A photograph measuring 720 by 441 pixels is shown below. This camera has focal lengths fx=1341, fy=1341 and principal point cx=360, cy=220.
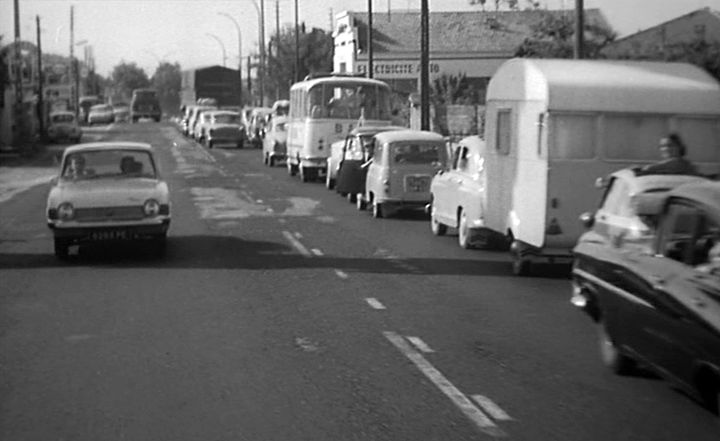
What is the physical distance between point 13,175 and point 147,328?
111 feet

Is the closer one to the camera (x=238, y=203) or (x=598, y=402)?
(x=598, y=402)

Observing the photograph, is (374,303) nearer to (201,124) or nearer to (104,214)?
(104,214)

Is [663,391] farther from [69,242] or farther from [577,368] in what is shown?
[69,242]

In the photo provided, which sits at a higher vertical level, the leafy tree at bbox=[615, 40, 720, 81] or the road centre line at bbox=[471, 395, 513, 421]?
the leafy tree at bbox=[615, 40, 720, 81]

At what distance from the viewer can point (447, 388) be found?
9.76 meters

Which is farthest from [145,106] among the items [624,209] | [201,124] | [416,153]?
[624,209]

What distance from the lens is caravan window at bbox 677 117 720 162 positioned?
16328 mm

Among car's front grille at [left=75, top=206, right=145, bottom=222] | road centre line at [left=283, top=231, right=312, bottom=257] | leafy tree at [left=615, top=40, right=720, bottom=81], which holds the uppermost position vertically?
leafy tree at [left=615, top=40, right=720, bottom=81]

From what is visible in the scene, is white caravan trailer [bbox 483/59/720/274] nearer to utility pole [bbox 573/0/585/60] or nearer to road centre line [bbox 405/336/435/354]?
road centre line [bbox 405/336/435/354]

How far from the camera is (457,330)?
12.5m

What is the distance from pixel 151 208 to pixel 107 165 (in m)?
1.49

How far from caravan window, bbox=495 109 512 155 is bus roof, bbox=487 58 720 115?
96cm

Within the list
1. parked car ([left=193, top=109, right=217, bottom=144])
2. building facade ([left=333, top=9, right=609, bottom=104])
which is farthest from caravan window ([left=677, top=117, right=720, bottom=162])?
building facade ([left=333, top=9, right=609, bottom=104])

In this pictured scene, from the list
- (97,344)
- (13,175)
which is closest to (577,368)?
(97,344)
